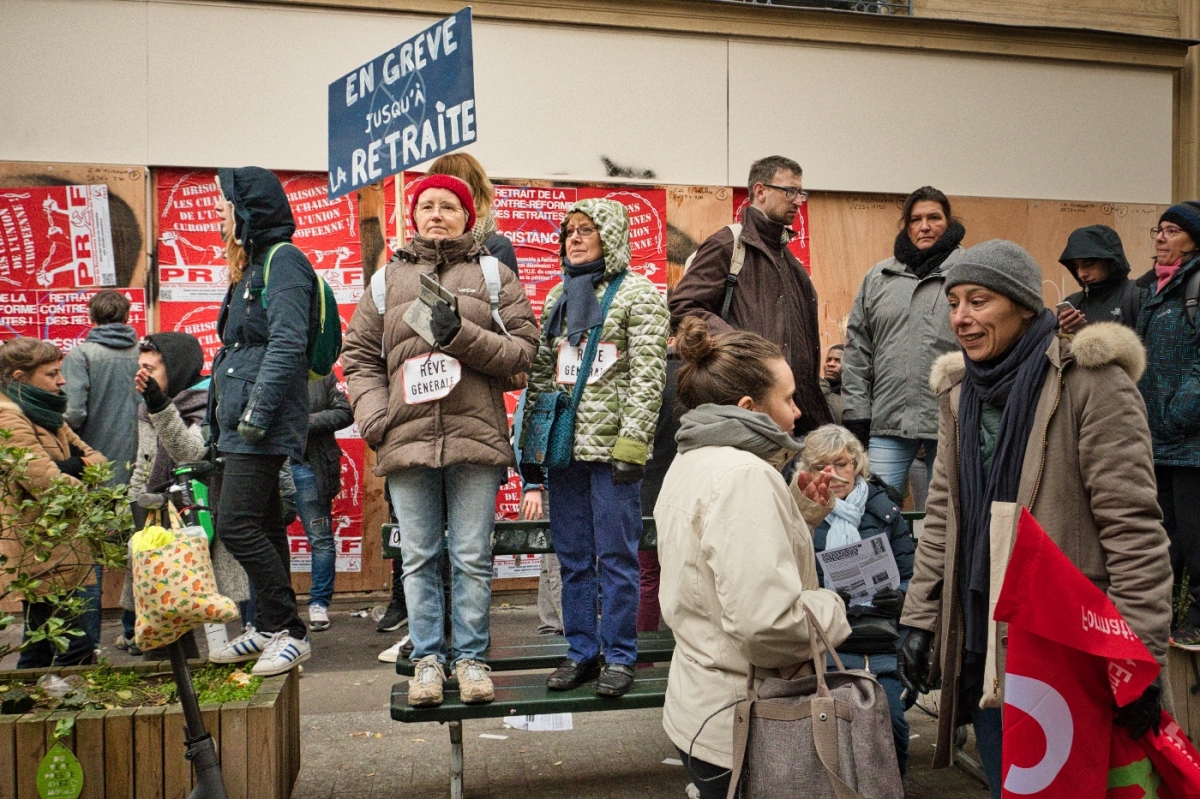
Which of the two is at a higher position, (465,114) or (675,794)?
(465,114)

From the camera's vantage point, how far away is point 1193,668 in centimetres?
445

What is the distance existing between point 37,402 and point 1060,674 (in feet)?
16.1

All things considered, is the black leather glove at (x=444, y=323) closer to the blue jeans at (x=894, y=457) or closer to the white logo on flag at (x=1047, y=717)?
the white logo on flag at (x=1047, y=717)

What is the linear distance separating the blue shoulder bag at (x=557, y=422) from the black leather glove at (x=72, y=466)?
2605mm

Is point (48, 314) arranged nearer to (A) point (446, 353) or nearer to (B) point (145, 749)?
(A) point (446, 353)

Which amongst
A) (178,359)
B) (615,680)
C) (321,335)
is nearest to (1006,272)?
(615,680)

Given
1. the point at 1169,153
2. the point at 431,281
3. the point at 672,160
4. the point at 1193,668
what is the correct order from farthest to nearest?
the point at 1169,153, the point at 672,160, the point at 1193,668, the point at 431,281

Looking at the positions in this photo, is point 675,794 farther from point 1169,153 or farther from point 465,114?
point 1169,153

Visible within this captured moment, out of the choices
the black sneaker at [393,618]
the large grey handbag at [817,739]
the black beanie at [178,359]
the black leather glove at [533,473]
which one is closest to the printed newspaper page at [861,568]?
the black leather glove at [533,473]

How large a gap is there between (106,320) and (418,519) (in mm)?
3889

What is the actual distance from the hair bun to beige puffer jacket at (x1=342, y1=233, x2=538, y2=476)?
4.15 feet

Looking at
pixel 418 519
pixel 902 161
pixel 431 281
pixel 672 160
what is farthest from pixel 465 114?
pixel 902 161

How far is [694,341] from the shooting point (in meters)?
3.02

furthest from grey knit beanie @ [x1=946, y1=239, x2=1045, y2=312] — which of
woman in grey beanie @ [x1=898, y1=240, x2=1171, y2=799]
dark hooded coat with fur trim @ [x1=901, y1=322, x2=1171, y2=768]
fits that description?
dark hooded coat with fur trim @ [x1=901, y1=322, x2=1171, y2=768]
